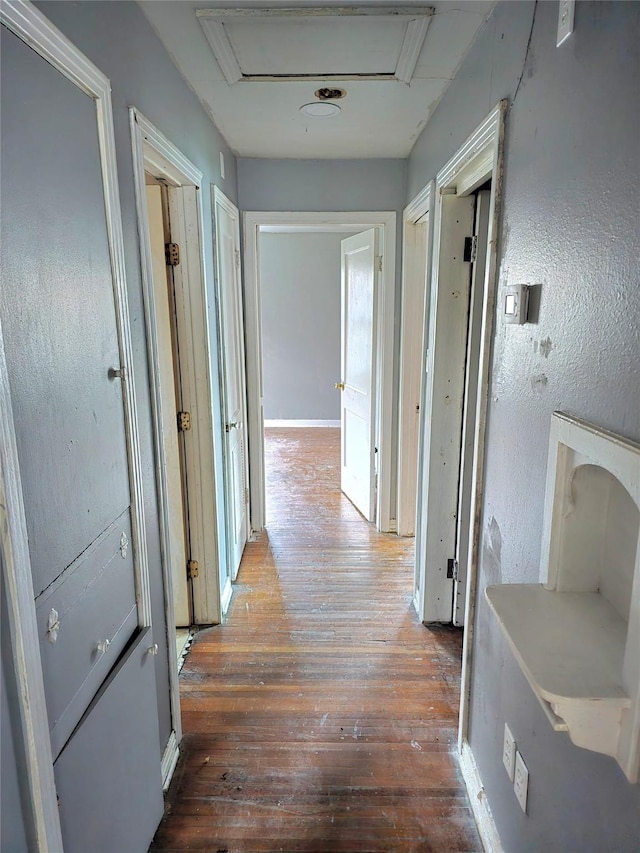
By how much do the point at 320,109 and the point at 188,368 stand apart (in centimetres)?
131

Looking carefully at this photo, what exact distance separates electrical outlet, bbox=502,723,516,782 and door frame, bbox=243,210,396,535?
7.24ft

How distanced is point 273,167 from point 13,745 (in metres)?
3.14

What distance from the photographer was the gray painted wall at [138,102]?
1.14m

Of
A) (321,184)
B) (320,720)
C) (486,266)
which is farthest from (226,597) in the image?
(321,184)

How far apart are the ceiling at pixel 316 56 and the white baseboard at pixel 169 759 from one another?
90.8 inches

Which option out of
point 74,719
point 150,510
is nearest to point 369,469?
point 150,510

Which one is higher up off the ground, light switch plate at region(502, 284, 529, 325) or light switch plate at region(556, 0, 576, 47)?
light switch plate at region(556, 0, 576, 47)

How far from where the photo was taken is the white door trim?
311 cm

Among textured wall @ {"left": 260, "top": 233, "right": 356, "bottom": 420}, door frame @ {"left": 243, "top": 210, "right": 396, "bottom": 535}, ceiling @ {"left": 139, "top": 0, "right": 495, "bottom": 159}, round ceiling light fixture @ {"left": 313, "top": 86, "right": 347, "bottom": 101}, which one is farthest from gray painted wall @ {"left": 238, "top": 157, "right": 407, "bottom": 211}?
textured wall @ {"left": 260, "top": 233, "right": 356, "bottom": 420}

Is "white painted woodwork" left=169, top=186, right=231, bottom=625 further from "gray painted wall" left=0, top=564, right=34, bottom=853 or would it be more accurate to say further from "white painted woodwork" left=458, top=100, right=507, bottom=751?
"gray painted wall" left=0, top=564, right=34, bottom=853

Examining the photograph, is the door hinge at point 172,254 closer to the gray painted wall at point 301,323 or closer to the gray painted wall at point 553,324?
the gray painted wall at point 553,324

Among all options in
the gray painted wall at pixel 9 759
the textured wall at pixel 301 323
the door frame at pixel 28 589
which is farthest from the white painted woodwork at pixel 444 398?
the textured wall at pixel 301 323

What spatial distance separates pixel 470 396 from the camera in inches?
Answer: 89.7

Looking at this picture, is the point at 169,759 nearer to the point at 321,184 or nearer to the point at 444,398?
the point at 444,398
